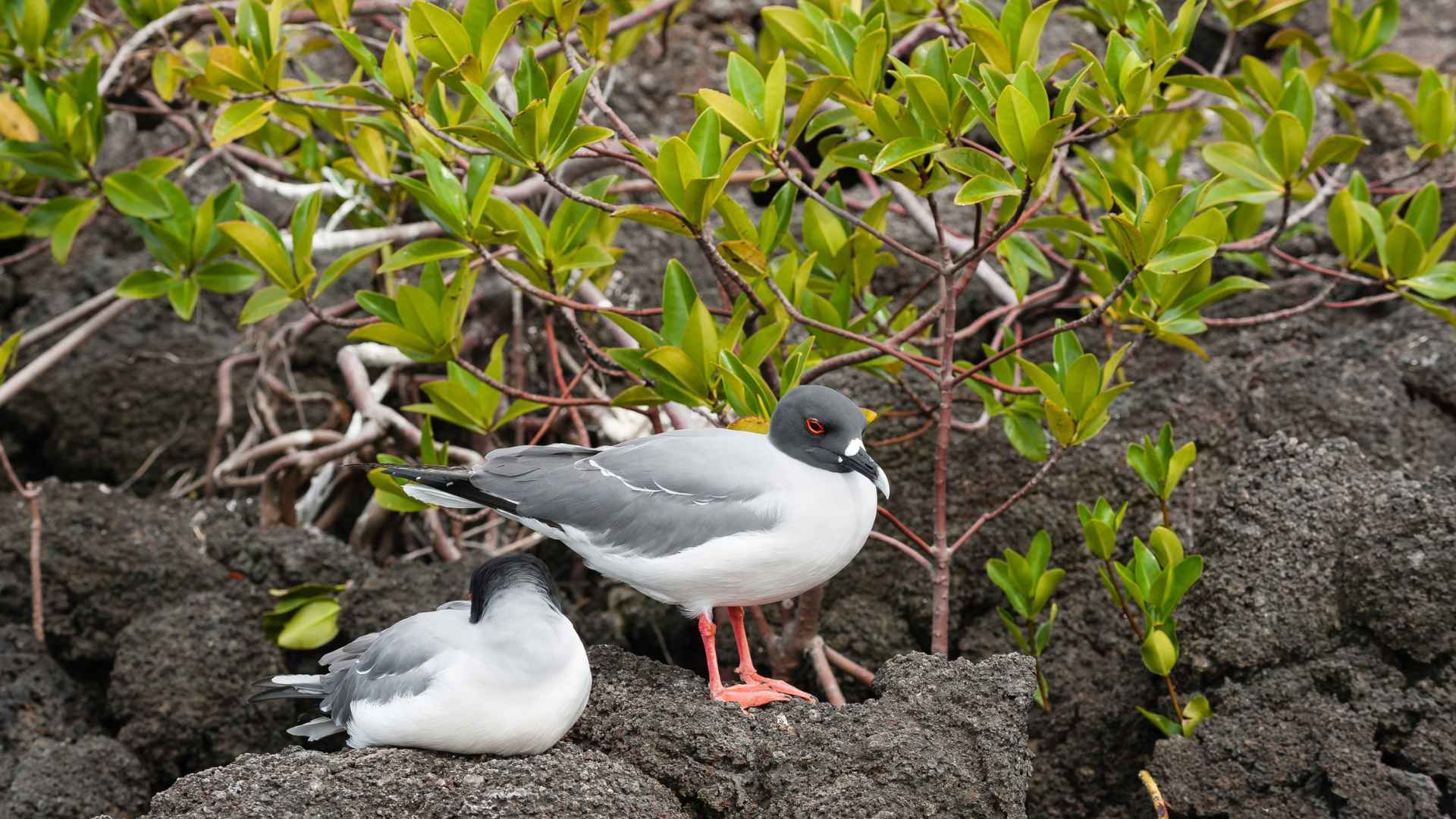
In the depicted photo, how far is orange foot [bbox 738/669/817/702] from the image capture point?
3.18 m

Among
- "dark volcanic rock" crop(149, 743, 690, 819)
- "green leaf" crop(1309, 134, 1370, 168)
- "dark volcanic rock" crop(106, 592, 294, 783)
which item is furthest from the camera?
"dark volcanic rock" crop(106, 592, 294, 783)

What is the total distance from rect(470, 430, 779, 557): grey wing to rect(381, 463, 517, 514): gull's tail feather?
17 mm

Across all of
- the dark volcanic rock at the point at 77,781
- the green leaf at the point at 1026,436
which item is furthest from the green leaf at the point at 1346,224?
the dark volcanic rock at the point at 77,781

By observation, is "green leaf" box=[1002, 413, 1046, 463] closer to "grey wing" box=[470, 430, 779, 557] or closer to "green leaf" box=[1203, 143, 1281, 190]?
"green leaf" box=[1203, 143, 1281, 190]

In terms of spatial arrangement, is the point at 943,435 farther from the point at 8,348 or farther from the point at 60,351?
the point at 60,351

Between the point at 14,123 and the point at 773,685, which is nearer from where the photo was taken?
the point at 773,685

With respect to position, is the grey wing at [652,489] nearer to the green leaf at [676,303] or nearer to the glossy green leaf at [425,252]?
the green leaf at [676,303]

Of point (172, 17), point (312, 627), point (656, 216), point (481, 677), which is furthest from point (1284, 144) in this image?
point (172, 17)

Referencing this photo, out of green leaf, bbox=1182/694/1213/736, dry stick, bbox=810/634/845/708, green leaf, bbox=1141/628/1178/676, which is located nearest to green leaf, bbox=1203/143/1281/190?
green leaf, bbox=1141/628/1178/676

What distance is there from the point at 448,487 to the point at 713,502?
646mm

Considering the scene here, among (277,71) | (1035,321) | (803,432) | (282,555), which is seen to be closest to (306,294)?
(277,71)

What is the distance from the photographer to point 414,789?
261cm

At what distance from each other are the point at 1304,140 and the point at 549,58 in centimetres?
268

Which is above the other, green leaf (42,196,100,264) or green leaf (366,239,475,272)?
green leaf (366,239,475,272)
